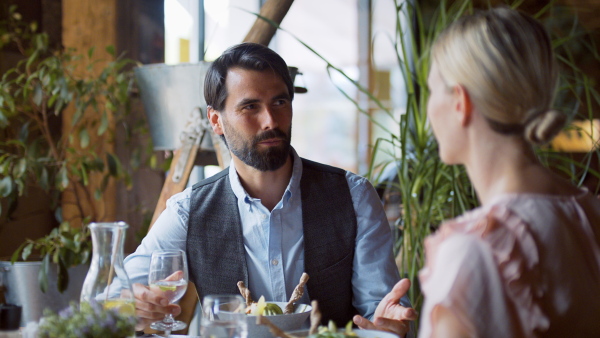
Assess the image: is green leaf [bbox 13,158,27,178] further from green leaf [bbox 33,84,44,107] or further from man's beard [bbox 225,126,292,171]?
man's beard [bbox 225,126,292,171]

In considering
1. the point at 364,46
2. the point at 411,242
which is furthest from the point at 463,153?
the point at 364,46

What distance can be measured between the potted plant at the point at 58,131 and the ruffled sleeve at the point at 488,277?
1848mm

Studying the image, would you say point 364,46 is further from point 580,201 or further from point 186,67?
point 580,201

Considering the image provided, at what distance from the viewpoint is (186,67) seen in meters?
2.28

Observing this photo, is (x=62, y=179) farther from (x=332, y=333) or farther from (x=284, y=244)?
(x=332, y=333)

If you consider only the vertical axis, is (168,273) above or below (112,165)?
below

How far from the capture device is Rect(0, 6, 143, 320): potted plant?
242 cm

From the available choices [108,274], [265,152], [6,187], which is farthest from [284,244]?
[6,187]

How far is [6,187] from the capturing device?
2.36m

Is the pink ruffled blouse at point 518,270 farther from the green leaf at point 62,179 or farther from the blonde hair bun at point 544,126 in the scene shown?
the green leaf at point 62,179

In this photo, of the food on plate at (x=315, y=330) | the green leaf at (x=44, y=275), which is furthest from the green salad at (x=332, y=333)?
the green leaf at (x=44, y=275)

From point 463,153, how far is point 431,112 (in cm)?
8

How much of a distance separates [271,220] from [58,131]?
149 cm

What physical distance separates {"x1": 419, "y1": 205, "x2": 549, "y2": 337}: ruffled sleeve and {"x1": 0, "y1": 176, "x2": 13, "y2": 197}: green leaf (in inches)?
75.1
